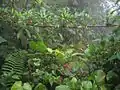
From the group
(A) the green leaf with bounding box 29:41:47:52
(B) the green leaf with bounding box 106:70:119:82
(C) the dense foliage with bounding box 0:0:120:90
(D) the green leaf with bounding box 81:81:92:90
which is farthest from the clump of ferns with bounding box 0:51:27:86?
(B) the green leaf with bounding box 106:70:119:82

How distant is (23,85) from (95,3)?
4.80 m

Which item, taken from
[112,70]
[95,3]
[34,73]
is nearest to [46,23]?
[34,73]

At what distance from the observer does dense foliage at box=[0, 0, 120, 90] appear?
316 cm

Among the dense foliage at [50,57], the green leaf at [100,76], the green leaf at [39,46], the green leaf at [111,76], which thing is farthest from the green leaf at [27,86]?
the green leaf at [111,76]

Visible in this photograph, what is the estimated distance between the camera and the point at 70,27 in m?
4.53

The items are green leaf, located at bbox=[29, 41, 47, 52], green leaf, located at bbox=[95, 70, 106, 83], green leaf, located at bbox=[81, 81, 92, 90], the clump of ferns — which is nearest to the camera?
green leaf, located at bbox=[81, 81, 92, 90]

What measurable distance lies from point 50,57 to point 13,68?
1.49ft

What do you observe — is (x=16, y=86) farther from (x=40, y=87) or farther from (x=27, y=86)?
(x=40, y=87)

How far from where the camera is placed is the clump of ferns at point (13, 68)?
3.37 meters

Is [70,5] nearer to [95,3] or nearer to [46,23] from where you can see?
[95,3]

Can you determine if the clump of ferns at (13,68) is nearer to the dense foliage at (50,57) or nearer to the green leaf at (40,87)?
the dense foliage at (50,57)

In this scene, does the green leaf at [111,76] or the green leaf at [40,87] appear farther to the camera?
the green leaf at [40,87]

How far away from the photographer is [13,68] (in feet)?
11.7

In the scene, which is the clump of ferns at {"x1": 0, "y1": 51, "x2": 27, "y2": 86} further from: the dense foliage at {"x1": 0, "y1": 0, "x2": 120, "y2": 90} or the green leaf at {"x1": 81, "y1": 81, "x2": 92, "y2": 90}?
the green leaf at {"x1": 81, "y1": 81, "x2": 92, "y2": 90}
